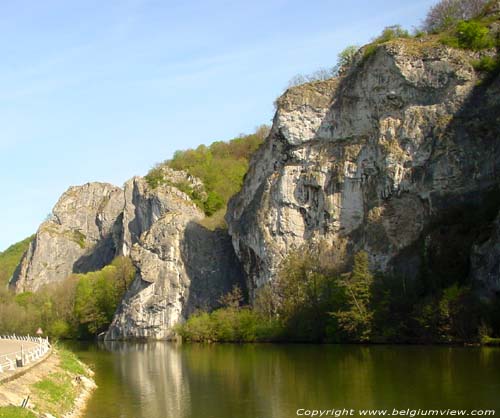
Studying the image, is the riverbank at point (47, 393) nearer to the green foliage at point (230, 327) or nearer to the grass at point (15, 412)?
the grass at point (15, 412)

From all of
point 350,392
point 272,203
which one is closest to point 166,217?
point 272,203

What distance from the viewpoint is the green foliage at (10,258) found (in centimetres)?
16400

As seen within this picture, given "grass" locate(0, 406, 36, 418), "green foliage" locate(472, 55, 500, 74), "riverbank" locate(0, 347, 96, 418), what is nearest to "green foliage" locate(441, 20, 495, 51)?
"green foliage" locate(472, 55, 500, 74)

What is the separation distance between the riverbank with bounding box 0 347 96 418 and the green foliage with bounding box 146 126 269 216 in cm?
7378

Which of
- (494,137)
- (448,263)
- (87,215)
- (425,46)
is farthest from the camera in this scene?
(87,215)

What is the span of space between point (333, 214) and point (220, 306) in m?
22.3

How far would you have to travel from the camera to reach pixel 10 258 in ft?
591

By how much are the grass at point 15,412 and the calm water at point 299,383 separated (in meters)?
5.16

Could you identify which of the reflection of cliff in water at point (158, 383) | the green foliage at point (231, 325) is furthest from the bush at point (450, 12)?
the reflection of cliff in water at point (158, 383)

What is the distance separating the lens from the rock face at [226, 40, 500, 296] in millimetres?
63000

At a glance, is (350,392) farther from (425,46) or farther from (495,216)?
(425,46)

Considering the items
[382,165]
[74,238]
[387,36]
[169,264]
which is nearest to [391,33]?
[387,36]

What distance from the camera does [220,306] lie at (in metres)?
88.6

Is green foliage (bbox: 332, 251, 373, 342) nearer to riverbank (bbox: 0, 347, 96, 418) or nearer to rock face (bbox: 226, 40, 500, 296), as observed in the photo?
rock face (bbox: 226, 40, 500, 296)
